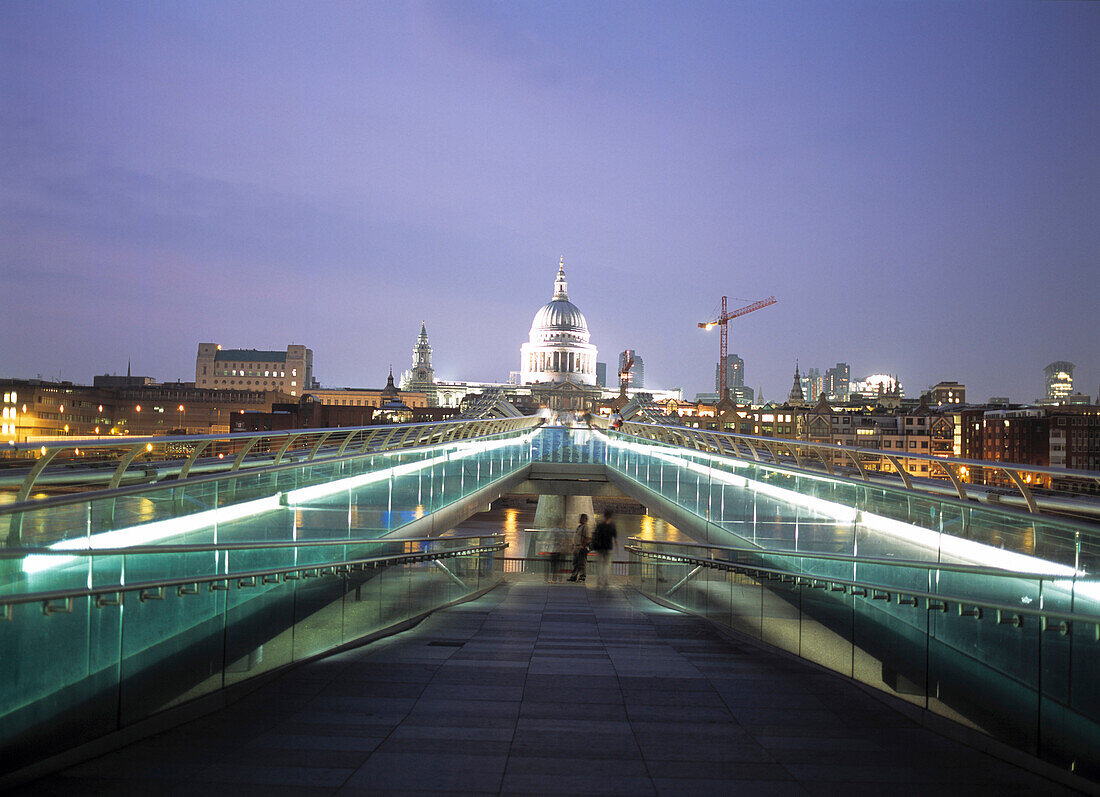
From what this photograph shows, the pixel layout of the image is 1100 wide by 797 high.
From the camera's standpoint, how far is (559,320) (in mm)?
177750

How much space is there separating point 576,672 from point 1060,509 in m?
5.08

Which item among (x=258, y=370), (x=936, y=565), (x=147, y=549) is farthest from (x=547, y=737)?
(x=258, y=370)

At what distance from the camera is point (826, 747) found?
4.65 metres

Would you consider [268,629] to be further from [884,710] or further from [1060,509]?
[1060,509]

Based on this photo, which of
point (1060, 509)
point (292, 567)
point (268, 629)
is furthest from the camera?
point (1060, 509)

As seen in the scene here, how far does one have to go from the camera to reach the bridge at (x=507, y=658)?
163 inches

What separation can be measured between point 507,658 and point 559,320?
171820 millimetres

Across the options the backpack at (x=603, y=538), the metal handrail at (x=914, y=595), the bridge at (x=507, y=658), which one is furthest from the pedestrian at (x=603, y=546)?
the bridge at (x=507, y=658)

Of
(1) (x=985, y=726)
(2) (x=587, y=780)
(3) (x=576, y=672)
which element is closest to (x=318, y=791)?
(2) (x=587, y=780)

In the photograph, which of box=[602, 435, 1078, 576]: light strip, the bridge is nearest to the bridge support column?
box=[602, 435, 1078, 576]: light strip

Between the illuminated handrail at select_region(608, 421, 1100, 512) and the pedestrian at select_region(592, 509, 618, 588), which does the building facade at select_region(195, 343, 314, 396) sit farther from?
the pedestrian at select_region(592, 509, 618, 588)

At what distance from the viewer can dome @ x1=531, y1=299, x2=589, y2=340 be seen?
178 m

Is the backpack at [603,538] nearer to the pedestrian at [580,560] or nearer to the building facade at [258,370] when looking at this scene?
the pedestrian at [580,560]

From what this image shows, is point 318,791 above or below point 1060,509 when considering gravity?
below
